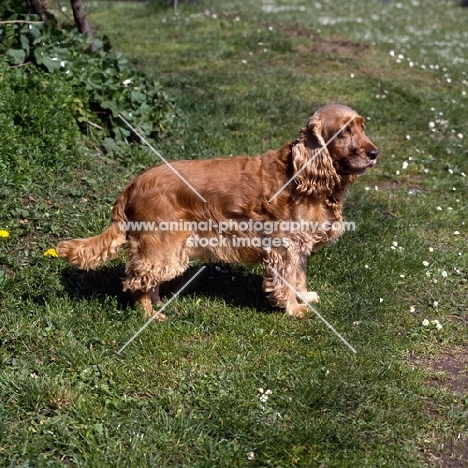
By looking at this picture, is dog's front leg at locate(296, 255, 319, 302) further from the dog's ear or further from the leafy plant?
the leafy plant

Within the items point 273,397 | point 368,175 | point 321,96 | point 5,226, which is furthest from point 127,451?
point 321,96

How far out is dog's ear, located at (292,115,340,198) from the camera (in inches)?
188

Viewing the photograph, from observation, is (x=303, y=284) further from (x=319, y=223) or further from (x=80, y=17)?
(x=80, y=17)

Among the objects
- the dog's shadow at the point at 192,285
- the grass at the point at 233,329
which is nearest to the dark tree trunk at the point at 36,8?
the grass at the point at 233,329

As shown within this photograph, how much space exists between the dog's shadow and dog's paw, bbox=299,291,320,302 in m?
0.28

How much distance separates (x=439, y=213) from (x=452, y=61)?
24.2 feet

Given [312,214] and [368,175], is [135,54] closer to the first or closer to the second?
[368,175]

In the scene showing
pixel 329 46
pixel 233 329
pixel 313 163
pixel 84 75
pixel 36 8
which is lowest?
pixel 329 46

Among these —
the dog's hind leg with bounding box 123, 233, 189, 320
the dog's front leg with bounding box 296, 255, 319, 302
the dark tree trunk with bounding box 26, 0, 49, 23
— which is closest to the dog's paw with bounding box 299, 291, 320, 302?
the dog's front leg with bounding box 296, 255, 319, 302

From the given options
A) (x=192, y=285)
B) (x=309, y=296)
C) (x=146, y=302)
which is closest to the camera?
(x=146, y=302)

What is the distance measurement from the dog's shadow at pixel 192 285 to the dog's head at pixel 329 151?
40.9 inches

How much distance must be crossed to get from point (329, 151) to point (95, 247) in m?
1.81

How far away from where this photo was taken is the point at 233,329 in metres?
4.80

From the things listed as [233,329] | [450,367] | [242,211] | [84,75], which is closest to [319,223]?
[242,211]
